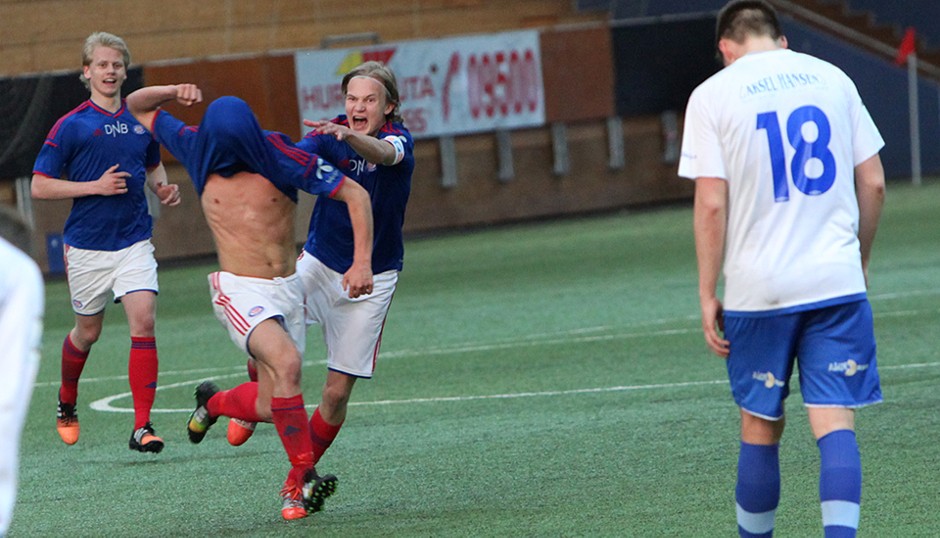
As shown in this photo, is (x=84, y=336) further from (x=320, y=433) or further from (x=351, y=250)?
(x=351, y=250)

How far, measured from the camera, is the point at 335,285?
6.43 m

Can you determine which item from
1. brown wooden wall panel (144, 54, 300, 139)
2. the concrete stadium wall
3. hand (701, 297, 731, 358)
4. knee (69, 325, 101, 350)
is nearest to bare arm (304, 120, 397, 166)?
hand (701, 297, 731, 358)

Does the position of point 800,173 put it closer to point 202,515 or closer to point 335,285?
point 335,285

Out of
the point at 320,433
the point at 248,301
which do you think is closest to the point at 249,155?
the point at 248,301

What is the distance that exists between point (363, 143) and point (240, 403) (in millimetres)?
1403


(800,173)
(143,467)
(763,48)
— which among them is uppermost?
(763,48)

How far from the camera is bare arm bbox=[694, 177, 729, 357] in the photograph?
14.5 ft

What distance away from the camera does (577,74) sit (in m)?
22.0

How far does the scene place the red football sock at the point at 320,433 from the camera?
6.54m

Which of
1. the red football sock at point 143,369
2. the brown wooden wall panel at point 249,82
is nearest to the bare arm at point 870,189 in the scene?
the red football sock at point 143,369

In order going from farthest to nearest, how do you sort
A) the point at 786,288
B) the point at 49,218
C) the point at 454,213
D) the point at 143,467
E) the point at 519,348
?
the point at 454,213
the point at 49,218
the point at 519,348
the point at 143,467
the point at 786,288

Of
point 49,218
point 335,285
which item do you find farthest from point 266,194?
point 49,218

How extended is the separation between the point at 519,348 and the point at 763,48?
6646 mm

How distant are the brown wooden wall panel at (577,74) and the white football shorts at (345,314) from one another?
15.6 meters
